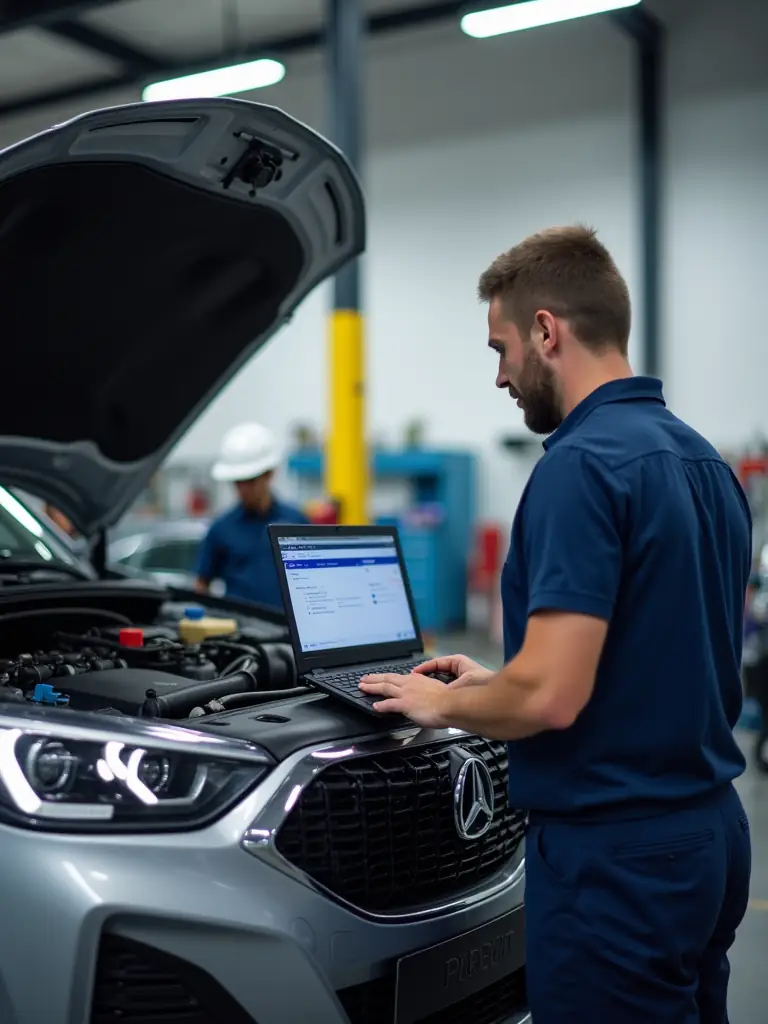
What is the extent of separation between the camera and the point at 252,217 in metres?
2.65

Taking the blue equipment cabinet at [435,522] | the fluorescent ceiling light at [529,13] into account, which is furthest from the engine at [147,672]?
the blue equipment cabinet at [435,522]

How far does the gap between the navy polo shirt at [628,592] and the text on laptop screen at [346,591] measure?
54 centimetres

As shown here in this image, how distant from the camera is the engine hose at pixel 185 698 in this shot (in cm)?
194

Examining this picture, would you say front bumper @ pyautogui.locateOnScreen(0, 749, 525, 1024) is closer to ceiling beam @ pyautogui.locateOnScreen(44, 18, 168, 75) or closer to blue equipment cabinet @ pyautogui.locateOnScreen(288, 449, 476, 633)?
blue equipment cabinet @ pyautogui.locateOnScreen(288, 449, 476, 633)

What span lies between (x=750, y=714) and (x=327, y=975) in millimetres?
5082

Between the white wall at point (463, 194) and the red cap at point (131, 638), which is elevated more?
the white wall at point (463, 194)

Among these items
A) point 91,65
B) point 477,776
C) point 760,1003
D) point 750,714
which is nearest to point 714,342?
point 750,714

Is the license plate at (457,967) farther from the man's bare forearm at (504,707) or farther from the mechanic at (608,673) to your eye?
the man's bare forearm at (504,707)

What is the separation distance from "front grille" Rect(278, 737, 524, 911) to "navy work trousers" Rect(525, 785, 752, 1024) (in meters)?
0.27

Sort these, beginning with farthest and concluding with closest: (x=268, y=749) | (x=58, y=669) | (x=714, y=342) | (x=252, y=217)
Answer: (x=714, y=342) → (x=252, y=217) → (x=58, y=669) → (x=268, y=749)

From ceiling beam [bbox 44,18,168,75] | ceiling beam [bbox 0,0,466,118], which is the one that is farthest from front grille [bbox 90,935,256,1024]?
ceiling beam [bbox 44,18,168,75]

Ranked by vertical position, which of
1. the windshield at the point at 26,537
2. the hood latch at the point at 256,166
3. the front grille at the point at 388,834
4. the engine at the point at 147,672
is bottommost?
the front grille at the point at 388,834

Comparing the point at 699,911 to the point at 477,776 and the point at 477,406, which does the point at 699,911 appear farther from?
the point at 477,406

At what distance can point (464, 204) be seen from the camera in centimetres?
1090
